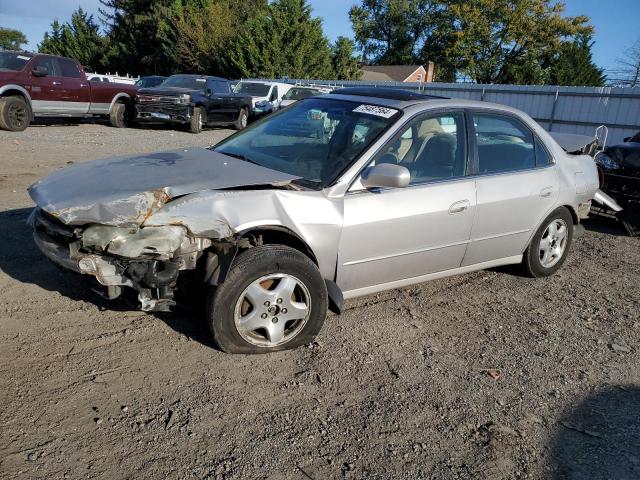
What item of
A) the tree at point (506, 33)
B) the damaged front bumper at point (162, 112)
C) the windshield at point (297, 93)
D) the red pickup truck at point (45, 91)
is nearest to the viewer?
the red pickup truck at point (45, 91)

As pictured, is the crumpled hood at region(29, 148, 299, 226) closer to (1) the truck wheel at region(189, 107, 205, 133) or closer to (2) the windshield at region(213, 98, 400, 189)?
(2) the windshield at region(213, 98, 400, 189)

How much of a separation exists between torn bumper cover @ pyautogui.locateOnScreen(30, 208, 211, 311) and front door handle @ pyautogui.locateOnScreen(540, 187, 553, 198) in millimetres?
3092

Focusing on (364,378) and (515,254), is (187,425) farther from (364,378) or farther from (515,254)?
(515,254)

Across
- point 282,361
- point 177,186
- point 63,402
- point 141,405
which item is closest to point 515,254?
point 282,361

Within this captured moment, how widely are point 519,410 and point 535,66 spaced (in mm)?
50627

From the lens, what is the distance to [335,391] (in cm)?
331

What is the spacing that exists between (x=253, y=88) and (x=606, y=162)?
51.2 ft

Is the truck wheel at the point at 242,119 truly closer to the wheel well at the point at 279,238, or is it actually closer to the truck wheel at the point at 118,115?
the truck wheel at the point at 118,115

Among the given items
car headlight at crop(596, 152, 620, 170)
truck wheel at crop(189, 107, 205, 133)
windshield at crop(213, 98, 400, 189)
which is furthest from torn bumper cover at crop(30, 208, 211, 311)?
truck wheel at crop(189, 107, 205, 133)

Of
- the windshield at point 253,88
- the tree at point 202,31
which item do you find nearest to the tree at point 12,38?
the tree at point 202,31

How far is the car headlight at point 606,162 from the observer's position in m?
7.70

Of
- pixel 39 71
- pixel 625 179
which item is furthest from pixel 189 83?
pixel 625 179

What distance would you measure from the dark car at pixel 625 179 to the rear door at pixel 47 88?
42.0 feet

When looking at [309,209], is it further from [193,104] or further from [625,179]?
[193,104]
